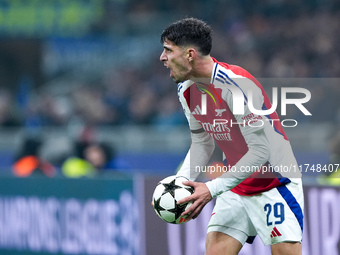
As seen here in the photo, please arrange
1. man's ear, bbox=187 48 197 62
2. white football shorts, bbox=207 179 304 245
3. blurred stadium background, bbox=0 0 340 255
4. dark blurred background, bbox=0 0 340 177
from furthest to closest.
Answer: dark blurred background, bbox=0 0 340 177 → blurred stadium background, bbox=0 0 340 255 → white football shorts, bbox=207 179 304 245 → man's ear, bbox=187 48 197 62

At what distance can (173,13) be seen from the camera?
596 inches

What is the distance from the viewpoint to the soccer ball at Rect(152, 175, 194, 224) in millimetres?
4168

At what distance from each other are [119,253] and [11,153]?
5.96 m

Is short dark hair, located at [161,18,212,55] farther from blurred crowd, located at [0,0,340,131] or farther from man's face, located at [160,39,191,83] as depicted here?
blurred crowd, located at [0,0,340,131]

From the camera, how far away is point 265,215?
4406 millimetres

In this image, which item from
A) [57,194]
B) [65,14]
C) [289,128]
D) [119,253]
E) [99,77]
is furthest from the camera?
[65,14]

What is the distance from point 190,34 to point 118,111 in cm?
870

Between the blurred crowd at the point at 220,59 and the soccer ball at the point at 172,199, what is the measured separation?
6.81 meters

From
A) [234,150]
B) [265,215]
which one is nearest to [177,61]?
[234,150]

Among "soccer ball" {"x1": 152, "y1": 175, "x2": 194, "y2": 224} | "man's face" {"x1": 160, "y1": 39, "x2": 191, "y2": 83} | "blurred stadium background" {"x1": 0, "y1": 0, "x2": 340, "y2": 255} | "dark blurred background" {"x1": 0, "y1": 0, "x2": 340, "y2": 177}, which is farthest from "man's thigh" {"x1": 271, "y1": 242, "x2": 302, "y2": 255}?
"dark blurred background" {"x1": 0, "y1": 0, "x2": 340, "y2": 177}

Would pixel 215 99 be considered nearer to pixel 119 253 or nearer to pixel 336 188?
pixel 336 188

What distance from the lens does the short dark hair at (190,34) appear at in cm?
419

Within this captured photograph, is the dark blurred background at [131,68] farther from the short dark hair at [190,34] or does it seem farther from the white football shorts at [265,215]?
the short dark hair at [190,34]

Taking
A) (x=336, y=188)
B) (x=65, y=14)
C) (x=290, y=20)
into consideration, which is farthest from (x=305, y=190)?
(x=65, y=14)
